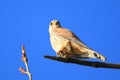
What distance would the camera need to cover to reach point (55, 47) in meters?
4.17

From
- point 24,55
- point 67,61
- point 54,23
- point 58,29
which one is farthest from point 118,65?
point 54,23

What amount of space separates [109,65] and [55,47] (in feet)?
9.40

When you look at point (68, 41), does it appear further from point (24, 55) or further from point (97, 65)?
point (97, 65)

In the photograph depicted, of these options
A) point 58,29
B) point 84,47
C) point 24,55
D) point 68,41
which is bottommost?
point 24,55

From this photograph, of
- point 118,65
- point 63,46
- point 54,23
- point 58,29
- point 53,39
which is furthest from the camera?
point 54,23

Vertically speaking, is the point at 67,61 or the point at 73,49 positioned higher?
the point at 73,49

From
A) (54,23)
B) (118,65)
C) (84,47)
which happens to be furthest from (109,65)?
(54,23)

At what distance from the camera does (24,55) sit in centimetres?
195

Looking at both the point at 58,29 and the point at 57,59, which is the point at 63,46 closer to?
the point at 58,29

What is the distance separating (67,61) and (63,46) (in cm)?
223

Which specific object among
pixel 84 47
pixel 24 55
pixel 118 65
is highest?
pixel 84 47

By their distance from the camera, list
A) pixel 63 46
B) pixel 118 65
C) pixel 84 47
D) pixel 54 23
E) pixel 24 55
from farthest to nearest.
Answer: pixel 54 23 → pixel 63 46 → pixel 84 47 → pixel 24 55 → pixel 118 65

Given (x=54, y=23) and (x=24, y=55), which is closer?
(x=24, y=55)

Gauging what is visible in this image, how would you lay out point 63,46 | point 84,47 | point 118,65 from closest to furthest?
point 118,65 < point 84,47 < point 63,46
